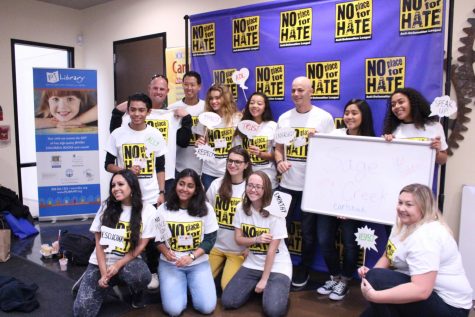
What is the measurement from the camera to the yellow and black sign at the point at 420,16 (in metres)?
2.60

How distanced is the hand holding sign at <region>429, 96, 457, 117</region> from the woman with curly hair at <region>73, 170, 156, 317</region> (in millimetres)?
1913

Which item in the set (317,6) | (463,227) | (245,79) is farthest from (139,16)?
(463,227)

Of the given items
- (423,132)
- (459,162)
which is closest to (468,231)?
(459,162)

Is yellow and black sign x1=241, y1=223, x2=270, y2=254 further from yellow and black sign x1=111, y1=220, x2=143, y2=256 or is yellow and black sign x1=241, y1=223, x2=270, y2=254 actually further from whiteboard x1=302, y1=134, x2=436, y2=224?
yellow and black sign x1=111, y1=220, x2=143, y2=256

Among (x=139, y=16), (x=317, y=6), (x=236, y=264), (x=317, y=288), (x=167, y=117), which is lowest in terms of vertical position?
(x=317, y=288)

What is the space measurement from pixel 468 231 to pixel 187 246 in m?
1.98

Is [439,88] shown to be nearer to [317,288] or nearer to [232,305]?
[317,288]

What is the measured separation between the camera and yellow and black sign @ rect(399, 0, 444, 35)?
2598mm

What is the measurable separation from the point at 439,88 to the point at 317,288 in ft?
5.49

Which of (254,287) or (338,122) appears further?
(338,122)

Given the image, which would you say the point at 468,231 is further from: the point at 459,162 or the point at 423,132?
the point at 423,132

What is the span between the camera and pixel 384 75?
2.85m

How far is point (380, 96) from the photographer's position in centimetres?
289

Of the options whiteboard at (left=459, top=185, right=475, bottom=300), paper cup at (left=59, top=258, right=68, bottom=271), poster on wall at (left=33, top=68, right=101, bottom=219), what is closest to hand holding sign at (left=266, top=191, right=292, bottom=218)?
whiteboard at (left=459, top=185, right=475, bottom=300)
